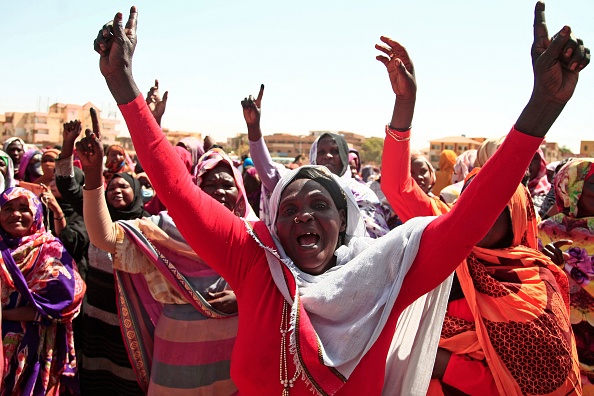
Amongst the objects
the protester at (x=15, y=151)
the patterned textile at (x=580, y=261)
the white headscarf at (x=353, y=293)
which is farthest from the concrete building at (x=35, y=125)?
the white headscarf at (x=353, y=293)

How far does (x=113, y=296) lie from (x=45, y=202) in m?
1.22

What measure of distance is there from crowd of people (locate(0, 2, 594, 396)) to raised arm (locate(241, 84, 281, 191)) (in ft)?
0.06

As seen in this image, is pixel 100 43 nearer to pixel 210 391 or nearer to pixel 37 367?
pixel 210 391

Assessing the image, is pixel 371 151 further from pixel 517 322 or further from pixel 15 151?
pixel 517 322

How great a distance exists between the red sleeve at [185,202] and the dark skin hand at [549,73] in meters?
1.12

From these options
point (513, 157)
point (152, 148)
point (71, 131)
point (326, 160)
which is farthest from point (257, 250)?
point (326, 160)

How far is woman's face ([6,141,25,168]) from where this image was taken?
7.09m

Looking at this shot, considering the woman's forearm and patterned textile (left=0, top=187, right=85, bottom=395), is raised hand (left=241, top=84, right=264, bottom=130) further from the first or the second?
patterned textile (left=0, top=187, right=85, bottom=395)

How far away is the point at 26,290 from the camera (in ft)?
11.8

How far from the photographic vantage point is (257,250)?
2078 millimetres

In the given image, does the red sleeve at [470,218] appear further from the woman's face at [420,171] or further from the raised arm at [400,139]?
the woman's face at [420,171]

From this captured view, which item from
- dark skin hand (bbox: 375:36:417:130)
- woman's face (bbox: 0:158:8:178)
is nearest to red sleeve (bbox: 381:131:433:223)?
dark skin hand (bbox: 375:36:417:130)

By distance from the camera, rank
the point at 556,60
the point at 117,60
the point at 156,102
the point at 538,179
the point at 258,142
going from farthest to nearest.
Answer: the point at 538,179 < the point at 258,142 < the point at 156,102 < the point at 117,60 < the point at 556,60

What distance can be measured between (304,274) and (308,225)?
8.0 inches
